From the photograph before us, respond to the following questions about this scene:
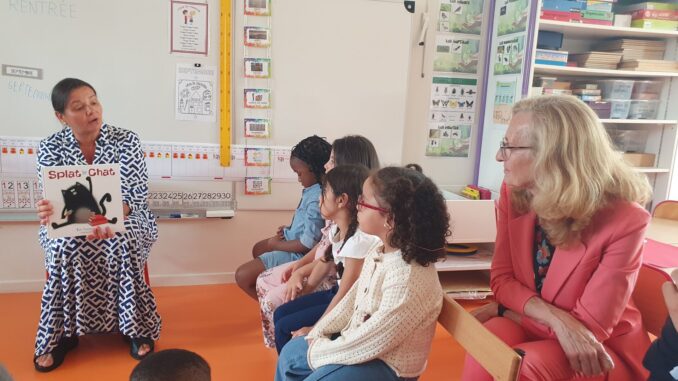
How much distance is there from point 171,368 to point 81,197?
1.32 meters

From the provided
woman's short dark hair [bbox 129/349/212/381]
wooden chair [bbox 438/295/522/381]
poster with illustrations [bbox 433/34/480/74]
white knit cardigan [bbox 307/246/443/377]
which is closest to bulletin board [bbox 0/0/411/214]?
poster with illustrations [bbox 433/34/480/74]

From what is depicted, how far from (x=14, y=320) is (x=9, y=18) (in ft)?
5.20

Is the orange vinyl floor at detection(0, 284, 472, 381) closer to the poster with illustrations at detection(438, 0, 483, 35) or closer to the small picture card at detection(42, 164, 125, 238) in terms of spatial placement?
the small picture card at detection(42, 164, 125, 238)

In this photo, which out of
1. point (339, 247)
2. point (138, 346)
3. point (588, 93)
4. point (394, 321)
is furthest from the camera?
point (588, 93)

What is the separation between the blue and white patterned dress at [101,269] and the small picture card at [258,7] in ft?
3.47

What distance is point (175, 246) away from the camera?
3.07m

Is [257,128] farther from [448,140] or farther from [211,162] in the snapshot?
[448,140]

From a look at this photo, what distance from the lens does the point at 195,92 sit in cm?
286

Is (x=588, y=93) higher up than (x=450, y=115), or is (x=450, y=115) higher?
(x=588, y=93)

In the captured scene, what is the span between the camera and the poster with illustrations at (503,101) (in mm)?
3005

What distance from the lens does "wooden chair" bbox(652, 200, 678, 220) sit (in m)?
2.48

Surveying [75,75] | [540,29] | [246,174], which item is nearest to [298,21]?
[246,174]

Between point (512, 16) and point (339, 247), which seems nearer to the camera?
point (339, 247)

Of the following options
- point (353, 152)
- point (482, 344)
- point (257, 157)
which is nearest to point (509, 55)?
point (353, 152)
